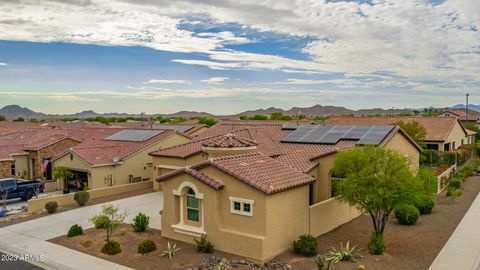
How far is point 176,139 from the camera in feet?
133

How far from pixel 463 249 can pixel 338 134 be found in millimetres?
11453

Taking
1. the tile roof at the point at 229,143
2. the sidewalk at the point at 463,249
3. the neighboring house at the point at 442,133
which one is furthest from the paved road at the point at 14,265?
the neighboring house at the point at 442,133

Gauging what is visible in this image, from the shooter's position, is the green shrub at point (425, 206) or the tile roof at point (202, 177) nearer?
the tile roof at point (202, 177)

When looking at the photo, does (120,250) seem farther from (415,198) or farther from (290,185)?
(415,198)

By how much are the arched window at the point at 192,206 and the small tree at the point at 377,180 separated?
22.6ft

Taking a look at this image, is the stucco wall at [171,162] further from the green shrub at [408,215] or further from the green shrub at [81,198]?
the green shrub at [408,215]

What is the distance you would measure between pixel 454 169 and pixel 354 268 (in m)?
27.4

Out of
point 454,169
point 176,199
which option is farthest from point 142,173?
point 454,169

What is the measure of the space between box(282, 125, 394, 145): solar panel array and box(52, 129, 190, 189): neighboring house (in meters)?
13.8

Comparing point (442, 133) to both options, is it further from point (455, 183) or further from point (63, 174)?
point (63, 174)

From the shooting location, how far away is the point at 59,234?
21.5 metres

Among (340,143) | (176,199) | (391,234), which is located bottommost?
(391,234)

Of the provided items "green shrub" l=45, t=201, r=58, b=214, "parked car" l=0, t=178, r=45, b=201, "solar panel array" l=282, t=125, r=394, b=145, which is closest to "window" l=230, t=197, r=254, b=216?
"solar panel array" l=282, t=125, r=394, b=145

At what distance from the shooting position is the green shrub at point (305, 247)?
57.2 ft
